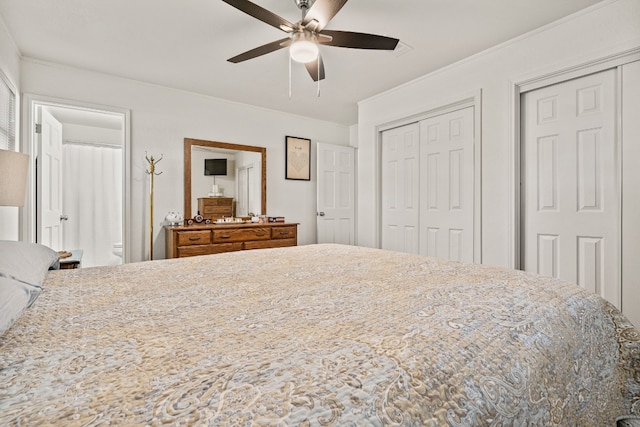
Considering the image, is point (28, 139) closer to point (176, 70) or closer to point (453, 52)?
point (176, 70)

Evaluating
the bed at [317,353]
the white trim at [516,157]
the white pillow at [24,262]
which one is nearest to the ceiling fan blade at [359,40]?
the white trim at [516,157]

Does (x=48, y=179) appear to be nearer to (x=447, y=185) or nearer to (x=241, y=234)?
(x=241, y=234)

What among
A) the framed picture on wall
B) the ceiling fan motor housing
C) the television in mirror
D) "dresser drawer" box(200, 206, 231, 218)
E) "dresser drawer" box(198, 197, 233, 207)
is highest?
the ceiling fan motor housing

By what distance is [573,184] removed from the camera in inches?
96.7

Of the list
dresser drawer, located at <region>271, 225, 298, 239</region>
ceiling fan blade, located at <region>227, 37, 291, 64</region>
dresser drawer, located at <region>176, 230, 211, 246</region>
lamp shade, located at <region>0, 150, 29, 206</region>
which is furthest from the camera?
dresser drawer, located at <region>271, 225, 298, 239</region>

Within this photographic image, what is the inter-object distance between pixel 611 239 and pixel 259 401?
9.29ft

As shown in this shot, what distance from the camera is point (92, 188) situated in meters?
5.05

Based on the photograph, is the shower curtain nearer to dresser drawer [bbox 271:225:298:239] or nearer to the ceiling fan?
dresser drawer [bbox 271:225:298:239]

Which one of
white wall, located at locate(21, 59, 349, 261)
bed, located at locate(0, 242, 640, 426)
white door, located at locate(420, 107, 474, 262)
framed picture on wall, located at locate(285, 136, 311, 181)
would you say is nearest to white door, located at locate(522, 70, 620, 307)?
white door, located at locate(420, 107, 474, 262)

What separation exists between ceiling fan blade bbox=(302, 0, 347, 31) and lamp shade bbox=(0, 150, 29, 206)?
1745 millimetres

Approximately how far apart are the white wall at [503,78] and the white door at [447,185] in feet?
0.65

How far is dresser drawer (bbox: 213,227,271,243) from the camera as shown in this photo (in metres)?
3.78

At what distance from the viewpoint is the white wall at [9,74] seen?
96.7 inches

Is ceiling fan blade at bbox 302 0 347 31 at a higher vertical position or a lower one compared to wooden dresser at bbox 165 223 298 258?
higher
